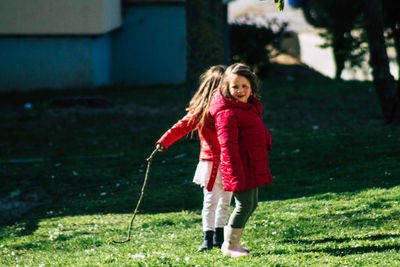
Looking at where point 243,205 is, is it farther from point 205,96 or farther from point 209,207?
point 205,96

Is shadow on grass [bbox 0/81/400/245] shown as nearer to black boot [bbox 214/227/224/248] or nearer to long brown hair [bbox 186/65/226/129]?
black boot [bbox 214/227/224/248]

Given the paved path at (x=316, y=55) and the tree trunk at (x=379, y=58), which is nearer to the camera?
the tree trunk at (x=379, y=58)

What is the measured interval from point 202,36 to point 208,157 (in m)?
6.04

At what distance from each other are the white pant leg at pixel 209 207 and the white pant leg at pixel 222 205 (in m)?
0.03

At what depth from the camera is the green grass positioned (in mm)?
5082

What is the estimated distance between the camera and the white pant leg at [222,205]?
16.1 feet

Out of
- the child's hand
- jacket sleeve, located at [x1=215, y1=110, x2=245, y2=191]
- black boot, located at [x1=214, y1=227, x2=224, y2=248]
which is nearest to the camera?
jacket sleeve, located at [x1=215, y1=110, x2=245, y2=191]

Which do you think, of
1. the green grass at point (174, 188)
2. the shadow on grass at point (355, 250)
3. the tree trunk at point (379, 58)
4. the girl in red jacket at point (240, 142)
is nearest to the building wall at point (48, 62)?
the green grass at point (174, 188)

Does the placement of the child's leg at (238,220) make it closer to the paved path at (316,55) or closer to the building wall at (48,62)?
the building wall at (48,62)

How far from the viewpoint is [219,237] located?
16.6 feet

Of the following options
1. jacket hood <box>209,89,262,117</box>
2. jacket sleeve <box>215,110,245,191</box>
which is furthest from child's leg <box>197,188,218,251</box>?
jacket hood <box>209,89,262,117</box>

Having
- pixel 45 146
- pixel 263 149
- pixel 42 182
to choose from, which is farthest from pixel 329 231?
pixel 45 146

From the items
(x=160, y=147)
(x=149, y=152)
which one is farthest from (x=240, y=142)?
(x=149, y=152)

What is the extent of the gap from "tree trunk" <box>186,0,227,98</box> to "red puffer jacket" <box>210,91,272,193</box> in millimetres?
6051
